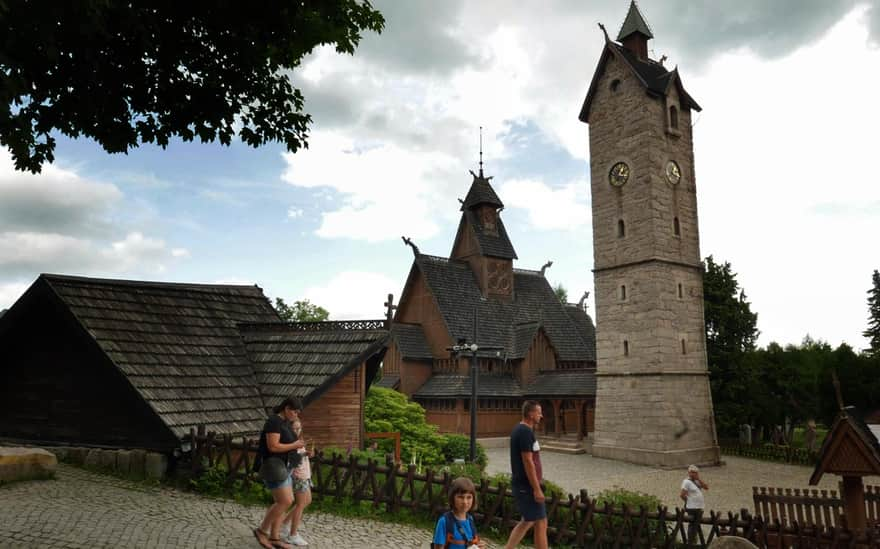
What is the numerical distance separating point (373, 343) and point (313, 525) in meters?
4.95

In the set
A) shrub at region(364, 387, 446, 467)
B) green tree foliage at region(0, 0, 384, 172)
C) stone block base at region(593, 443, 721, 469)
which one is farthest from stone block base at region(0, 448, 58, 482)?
stone block base at region(593, 443, 721, 469)

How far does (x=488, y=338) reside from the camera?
38.4 metres

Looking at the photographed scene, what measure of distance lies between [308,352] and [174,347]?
303cm

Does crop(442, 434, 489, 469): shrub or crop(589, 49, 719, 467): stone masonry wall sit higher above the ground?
crop(589, 49, 719, 467): stone masonry wall

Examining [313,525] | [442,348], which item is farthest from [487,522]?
[442,348]

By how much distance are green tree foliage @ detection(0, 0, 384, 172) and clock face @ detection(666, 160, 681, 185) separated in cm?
2222

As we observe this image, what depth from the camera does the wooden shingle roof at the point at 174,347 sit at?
41.5ft

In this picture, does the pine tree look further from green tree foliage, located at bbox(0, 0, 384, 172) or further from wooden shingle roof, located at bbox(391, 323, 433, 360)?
green tree foliage, located at bbox(0, 0, 384, 172)

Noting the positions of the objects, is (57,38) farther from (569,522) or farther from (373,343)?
(569,522)

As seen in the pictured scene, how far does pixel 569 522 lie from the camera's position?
38.6 feet

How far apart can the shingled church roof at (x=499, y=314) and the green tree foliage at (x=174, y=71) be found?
90.7 ft

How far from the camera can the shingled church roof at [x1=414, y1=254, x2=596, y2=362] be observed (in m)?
38.5

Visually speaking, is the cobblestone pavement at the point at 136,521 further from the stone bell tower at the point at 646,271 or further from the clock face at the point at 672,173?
the clock face at the point at 672,173

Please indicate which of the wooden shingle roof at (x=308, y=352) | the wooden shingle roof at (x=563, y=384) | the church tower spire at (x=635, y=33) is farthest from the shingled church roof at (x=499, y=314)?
the wooden shingle roof at (x=308, y=352)
